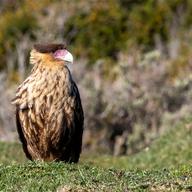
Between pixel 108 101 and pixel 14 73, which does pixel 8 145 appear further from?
pixel 14 73

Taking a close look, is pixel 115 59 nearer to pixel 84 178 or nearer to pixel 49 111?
pixel 49 111

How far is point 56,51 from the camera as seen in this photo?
10.0m

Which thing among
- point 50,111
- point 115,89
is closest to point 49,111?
point 50,111

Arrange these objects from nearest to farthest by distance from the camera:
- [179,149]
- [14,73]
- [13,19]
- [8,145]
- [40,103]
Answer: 1. [40,103]
2. [179,149]
3. [8,145]
4. [14,73]
5. [13,19]

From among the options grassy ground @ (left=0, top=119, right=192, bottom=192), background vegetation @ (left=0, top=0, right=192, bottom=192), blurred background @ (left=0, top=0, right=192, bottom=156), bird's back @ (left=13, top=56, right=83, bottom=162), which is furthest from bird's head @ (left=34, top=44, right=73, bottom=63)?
blurred background @ (left=0, top=0, right=192, bottom=156)

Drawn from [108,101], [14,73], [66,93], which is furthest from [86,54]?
[66,93]

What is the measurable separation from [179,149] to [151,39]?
21.4 metres

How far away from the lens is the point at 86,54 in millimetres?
32719

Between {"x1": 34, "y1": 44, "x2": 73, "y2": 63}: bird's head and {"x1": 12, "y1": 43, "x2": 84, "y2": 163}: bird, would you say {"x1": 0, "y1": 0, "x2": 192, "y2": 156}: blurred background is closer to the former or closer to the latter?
{"x1": 34, "y1": 44, "x2": 73, "y2": 63}: bird's head

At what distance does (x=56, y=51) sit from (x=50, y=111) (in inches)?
31.4

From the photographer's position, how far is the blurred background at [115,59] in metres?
22.0

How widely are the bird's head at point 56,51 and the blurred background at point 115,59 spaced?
295 inches

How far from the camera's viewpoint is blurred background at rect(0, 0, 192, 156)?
21969 millimetres

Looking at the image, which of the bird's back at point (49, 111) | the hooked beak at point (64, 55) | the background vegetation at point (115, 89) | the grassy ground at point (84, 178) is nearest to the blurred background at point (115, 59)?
the background vegetation at point (115, 89)
